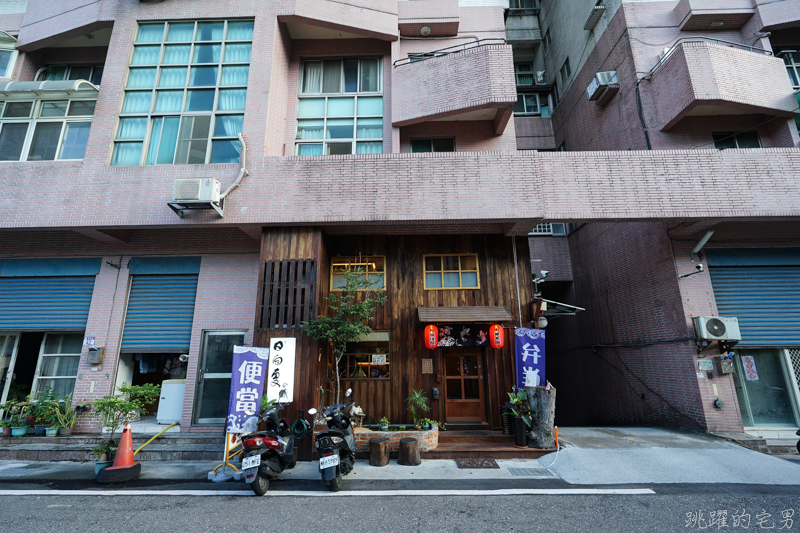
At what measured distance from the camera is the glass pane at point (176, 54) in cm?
1055

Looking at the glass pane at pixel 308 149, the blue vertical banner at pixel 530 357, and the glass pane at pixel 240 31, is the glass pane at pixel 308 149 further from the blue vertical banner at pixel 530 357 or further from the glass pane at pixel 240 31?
the blue vertical banner at pixel 530 357

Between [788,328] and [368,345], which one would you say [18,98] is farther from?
[788,328]

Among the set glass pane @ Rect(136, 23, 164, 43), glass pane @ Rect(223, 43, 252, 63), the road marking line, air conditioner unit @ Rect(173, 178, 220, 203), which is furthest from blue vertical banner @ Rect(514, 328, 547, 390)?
glass pane @ Rect(136, 23, 164, 43)

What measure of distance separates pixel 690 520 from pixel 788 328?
853 centimetres

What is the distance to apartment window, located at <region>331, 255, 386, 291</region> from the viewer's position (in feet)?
33.1

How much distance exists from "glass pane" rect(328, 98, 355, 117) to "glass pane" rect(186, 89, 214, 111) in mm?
3328

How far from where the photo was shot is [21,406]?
363 inches

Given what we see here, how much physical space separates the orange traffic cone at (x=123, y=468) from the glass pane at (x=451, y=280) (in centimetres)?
770

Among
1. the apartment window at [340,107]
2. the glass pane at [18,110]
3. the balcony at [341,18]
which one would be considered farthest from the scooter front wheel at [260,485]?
the glass pane at [18,110]

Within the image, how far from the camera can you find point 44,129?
33.7ft

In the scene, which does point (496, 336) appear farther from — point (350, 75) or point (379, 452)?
point (350, 75)

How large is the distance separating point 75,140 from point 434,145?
10222mm

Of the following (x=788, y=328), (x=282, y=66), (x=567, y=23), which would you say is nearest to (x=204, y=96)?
(x=282, y=66)

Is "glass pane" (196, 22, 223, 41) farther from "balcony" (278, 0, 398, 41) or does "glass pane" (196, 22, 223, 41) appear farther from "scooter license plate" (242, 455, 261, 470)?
"scooter license plate" (242, 455, 261, 470)
